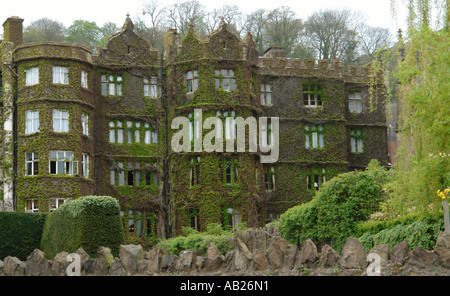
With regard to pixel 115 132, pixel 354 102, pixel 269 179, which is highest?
pixel 354 102

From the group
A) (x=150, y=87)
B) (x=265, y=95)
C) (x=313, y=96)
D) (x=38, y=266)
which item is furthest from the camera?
(x=313, y=96)

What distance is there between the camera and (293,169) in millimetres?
40812

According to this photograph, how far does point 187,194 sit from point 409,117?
68.1 ft

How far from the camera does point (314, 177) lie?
4109 cm

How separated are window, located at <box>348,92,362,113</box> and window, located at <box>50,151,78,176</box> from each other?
16711 millimetres

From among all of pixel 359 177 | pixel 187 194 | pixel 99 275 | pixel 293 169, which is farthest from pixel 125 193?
pixel 99 275

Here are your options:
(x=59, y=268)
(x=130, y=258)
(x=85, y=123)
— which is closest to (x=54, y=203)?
(x=85, y=123)

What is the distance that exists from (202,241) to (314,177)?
1134 centimetres

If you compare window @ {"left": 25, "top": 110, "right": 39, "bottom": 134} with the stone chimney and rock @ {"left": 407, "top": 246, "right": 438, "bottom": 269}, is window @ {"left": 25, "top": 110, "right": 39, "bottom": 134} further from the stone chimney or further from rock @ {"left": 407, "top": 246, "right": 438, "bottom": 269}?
rock @ {"left": 407, "top": 246, "right": 438, "bottom": 269}

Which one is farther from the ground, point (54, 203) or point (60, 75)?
point (60, 75)

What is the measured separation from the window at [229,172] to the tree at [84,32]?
1136 inches

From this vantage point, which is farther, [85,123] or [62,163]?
[85,123]

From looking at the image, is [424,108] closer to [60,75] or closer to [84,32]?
[60,75]
